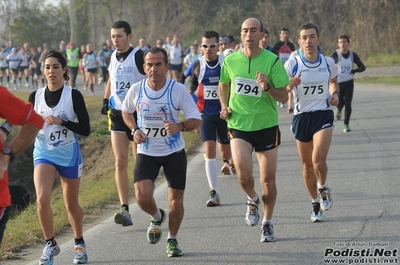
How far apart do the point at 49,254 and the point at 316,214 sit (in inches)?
127

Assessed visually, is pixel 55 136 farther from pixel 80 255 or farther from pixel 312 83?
pixel 312 83

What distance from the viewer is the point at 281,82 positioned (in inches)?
325

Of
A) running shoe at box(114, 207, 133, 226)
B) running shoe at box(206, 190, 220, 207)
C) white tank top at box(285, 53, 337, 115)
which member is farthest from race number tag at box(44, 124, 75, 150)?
running shoe at box(206, 190, 220, 207)

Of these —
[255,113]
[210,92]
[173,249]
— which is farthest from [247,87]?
[210,92]

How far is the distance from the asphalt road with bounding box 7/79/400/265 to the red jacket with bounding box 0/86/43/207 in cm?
253

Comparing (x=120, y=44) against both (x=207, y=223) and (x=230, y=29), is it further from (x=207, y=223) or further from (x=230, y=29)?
(x=230, y=29)

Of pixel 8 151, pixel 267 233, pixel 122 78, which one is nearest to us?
pixel 8 151

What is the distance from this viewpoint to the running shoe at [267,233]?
27.4 feet

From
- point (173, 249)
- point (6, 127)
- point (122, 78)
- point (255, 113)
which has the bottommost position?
point (173, 249)

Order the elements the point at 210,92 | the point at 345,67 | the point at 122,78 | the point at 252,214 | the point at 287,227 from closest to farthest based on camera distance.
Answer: the point at 252,214 → the point at 287,227 → the point at 122,78 → the point at 210,92 → the point at 345,67

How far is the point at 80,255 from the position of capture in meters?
7.90

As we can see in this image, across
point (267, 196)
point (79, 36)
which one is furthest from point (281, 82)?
point (79, 36)

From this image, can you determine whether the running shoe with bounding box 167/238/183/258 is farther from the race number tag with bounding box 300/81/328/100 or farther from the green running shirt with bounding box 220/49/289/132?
the race number tag with bounding box 300/81/328/100

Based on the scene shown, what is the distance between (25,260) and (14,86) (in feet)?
107
